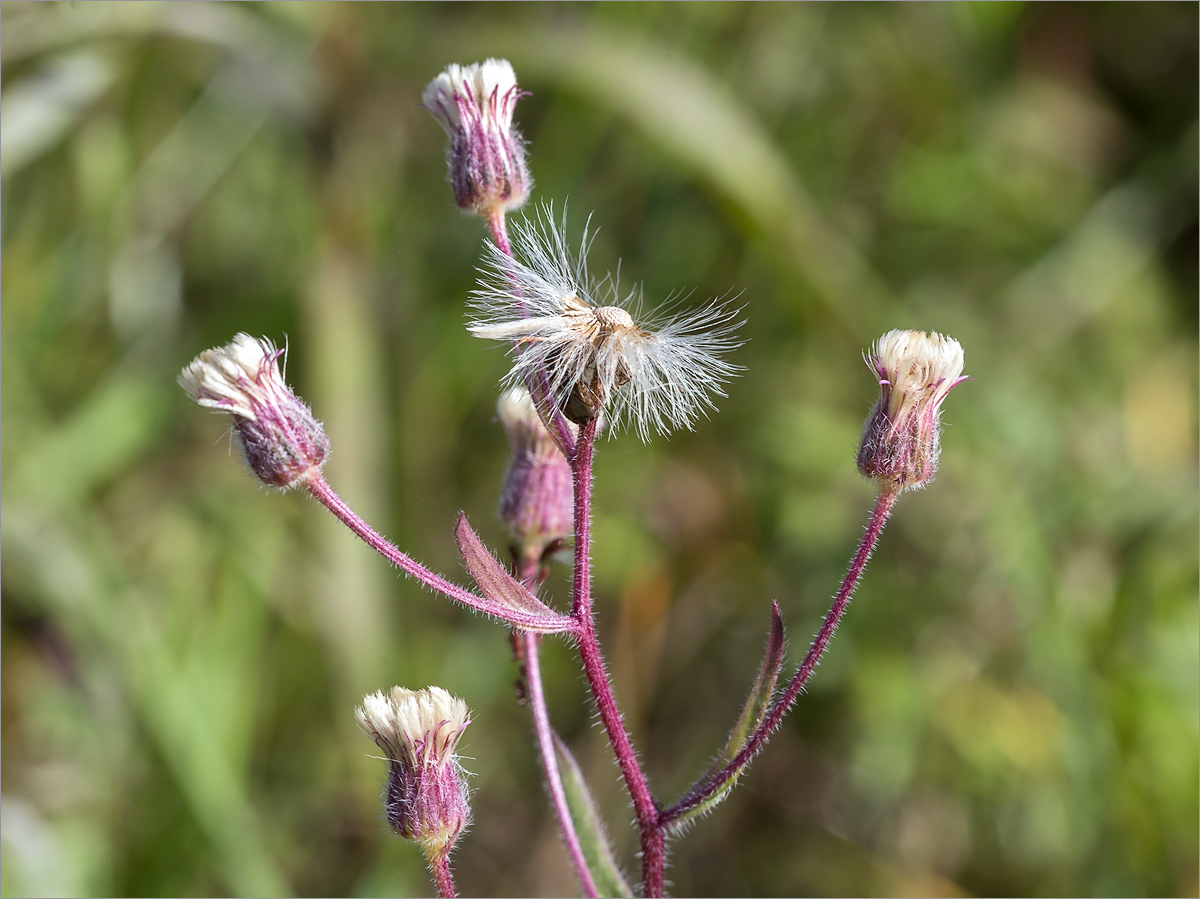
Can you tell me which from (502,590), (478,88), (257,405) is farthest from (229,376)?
(478,88)

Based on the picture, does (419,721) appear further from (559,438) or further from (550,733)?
(559,438)

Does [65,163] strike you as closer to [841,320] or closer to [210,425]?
[210,425]

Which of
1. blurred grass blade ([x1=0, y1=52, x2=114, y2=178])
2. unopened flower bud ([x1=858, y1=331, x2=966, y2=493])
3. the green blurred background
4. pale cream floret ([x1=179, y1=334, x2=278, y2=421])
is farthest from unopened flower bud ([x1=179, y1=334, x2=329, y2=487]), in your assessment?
blurred grass blade ([x1=0, y1=52, x2=114, y2=178])

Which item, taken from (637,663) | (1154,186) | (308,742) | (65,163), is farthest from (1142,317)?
(65,163)

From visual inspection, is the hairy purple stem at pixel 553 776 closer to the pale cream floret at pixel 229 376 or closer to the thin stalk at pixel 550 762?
the thin stalk at pixel 550 762

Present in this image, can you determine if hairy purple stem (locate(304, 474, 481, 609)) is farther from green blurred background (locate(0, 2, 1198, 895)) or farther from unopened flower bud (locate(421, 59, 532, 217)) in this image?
green blurred background (locate(0, 2, 1198, 895))

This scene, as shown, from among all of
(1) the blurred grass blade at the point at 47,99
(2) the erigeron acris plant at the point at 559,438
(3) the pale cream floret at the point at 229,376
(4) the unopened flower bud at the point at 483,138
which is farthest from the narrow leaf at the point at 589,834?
(1) the blurred grass blade at the point at 47,99
